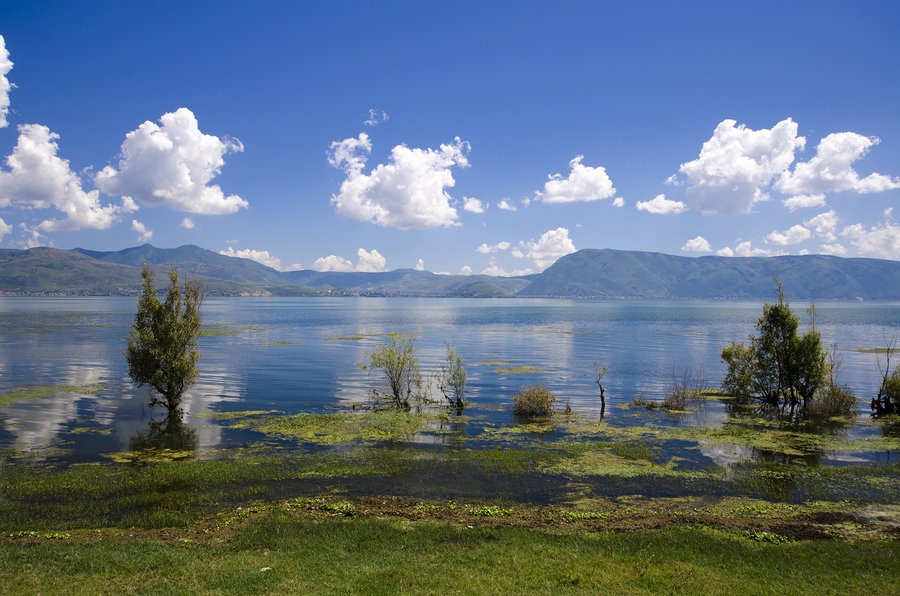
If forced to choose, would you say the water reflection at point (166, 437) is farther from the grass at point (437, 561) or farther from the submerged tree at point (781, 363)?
the submerged tree at point (781, 363)

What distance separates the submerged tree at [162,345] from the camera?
40.3 m

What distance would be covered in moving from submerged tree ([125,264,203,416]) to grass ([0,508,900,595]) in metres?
25.3

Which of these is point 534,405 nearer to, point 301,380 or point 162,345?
point 301,380

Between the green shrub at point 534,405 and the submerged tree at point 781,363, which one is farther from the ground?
the submerged tree at point 781,363

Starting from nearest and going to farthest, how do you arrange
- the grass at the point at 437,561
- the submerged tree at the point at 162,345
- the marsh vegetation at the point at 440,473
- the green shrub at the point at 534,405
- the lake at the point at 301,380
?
the grass at the point at 437,561
the marsh vegetation at the point at 440,473
the lake at the point at 301,380
the submerged tree at the point at 162,345
the green shrub at the point at 534,405

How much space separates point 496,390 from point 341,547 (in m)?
36.7

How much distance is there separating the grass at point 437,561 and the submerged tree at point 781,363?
32.2 m

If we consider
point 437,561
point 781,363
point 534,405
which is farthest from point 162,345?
point 781,363

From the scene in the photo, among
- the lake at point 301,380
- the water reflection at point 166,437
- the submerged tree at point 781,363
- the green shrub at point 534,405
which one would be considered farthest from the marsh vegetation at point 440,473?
the submerged tree at point 781,363

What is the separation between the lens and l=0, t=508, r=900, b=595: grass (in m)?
13.8

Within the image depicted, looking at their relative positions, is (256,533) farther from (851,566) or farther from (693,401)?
(693,401)

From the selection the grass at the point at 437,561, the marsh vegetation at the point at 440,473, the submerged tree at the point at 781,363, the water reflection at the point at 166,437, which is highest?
the submerged tree at the point at 781,363

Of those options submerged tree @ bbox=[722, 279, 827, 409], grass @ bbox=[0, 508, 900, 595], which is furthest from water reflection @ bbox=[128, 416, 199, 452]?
submerged tree @ bbox=[722, 279, 827, 409]

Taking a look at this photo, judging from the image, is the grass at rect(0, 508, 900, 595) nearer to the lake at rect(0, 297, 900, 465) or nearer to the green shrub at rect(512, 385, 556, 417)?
the lake at rect(0, 297, 900, 465)
